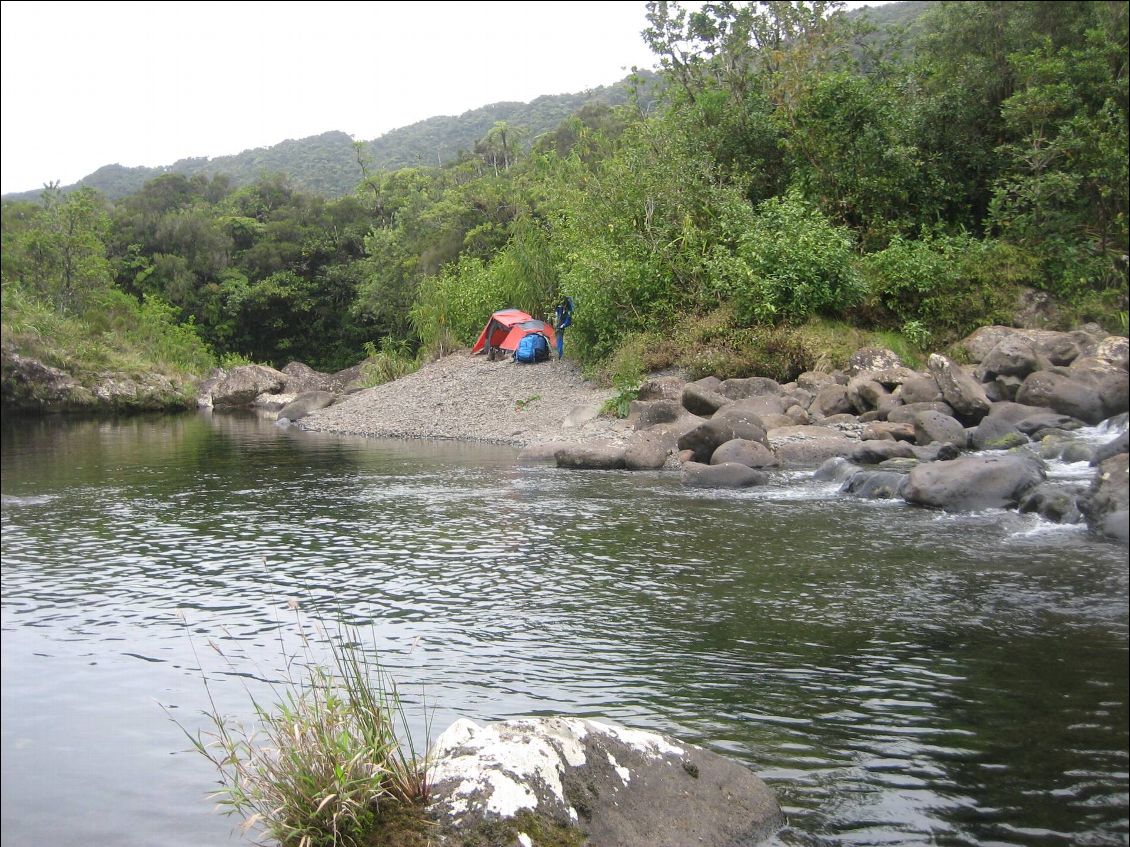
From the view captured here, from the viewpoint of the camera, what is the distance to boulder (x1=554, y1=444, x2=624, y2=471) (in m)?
19.7

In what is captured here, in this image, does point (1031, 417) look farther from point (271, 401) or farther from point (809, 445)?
point (271, 401)

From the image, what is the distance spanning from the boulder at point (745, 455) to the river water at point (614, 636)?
2.63 meters

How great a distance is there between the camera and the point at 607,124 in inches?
2261

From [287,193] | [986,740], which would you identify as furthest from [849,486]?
[287,193]

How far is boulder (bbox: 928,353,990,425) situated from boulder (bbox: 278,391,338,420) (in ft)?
76.6

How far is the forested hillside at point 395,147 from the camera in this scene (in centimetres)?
9994

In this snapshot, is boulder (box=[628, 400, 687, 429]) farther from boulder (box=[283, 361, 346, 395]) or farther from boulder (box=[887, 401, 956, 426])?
boulder (box=[283, 361, 346, 395])

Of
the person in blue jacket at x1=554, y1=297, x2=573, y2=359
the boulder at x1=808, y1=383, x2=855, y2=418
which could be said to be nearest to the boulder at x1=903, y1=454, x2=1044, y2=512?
the boulder at x1=808, y1=383, x2=855, y2=418

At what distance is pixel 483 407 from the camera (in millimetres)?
29812

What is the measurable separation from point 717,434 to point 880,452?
9.86 ft

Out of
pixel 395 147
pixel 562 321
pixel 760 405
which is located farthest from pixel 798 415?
pixel 395 147

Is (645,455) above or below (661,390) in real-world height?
below

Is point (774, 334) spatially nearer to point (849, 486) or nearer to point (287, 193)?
point (849, 486)

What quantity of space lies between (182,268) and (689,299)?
3712 cm
